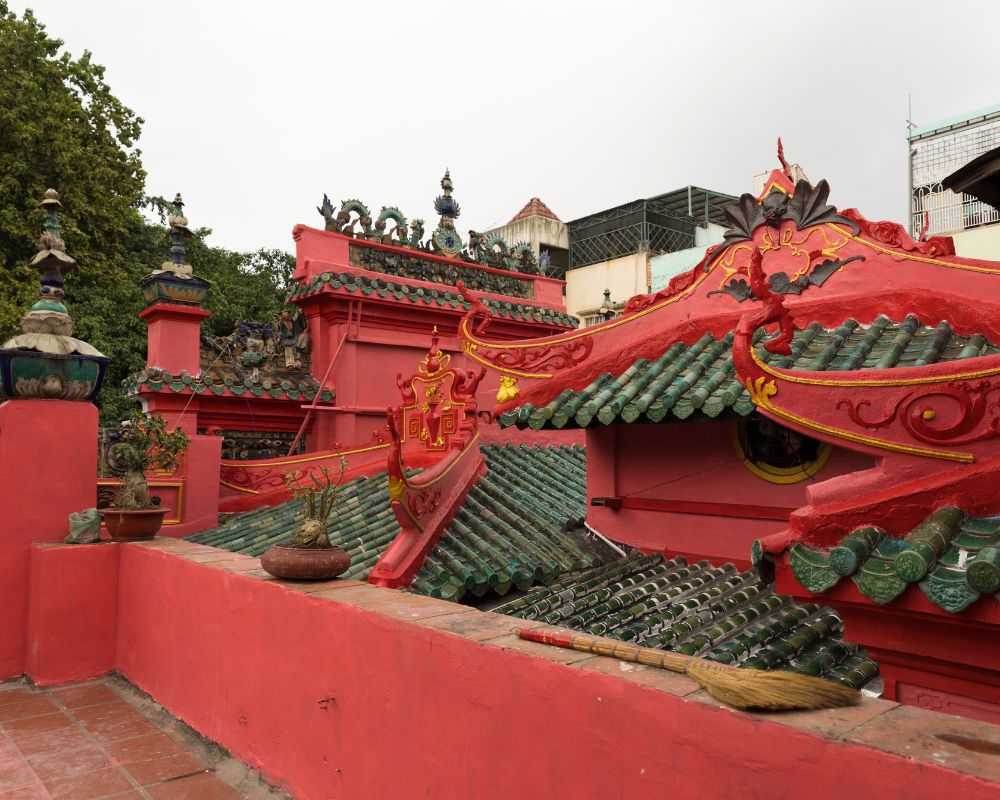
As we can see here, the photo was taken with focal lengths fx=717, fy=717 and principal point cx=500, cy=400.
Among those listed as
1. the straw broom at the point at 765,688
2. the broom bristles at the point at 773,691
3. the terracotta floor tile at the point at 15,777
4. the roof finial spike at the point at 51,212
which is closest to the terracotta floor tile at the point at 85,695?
the terracotta floor tile at the point at 15,777

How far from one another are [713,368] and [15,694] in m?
6.07

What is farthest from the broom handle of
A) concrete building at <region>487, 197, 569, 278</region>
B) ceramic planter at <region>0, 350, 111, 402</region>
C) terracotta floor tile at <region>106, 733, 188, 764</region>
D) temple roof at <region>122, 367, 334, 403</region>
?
concrete building at <region>487, 197, 569, 278</region>

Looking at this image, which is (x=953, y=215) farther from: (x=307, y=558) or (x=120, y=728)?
(x=120, y=728)

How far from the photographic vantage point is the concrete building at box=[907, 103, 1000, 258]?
1803 centimetres

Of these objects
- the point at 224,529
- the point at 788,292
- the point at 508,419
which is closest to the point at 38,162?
the point at 224,529

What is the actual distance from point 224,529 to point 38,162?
1072 centimetres

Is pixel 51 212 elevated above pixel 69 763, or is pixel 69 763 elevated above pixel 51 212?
pixel 51 212

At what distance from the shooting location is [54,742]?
4.75 metres

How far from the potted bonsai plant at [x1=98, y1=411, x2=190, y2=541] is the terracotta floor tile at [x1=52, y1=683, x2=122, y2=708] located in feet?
4.03

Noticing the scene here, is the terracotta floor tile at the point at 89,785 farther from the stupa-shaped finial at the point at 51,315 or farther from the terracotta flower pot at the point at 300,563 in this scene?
the stupa-shaped finial at the point at 51,315

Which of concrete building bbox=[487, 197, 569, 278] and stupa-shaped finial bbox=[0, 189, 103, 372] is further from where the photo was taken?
concrete building bbox=[487, 197, 569, 278]

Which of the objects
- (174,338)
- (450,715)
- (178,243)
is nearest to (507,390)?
(450,715)

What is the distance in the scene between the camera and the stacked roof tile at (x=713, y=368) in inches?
185

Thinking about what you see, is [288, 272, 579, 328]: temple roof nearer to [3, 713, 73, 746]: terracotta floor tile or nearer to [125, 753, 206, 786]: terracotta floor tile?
[3, 713, 73, 746]: terracotta floor tile
